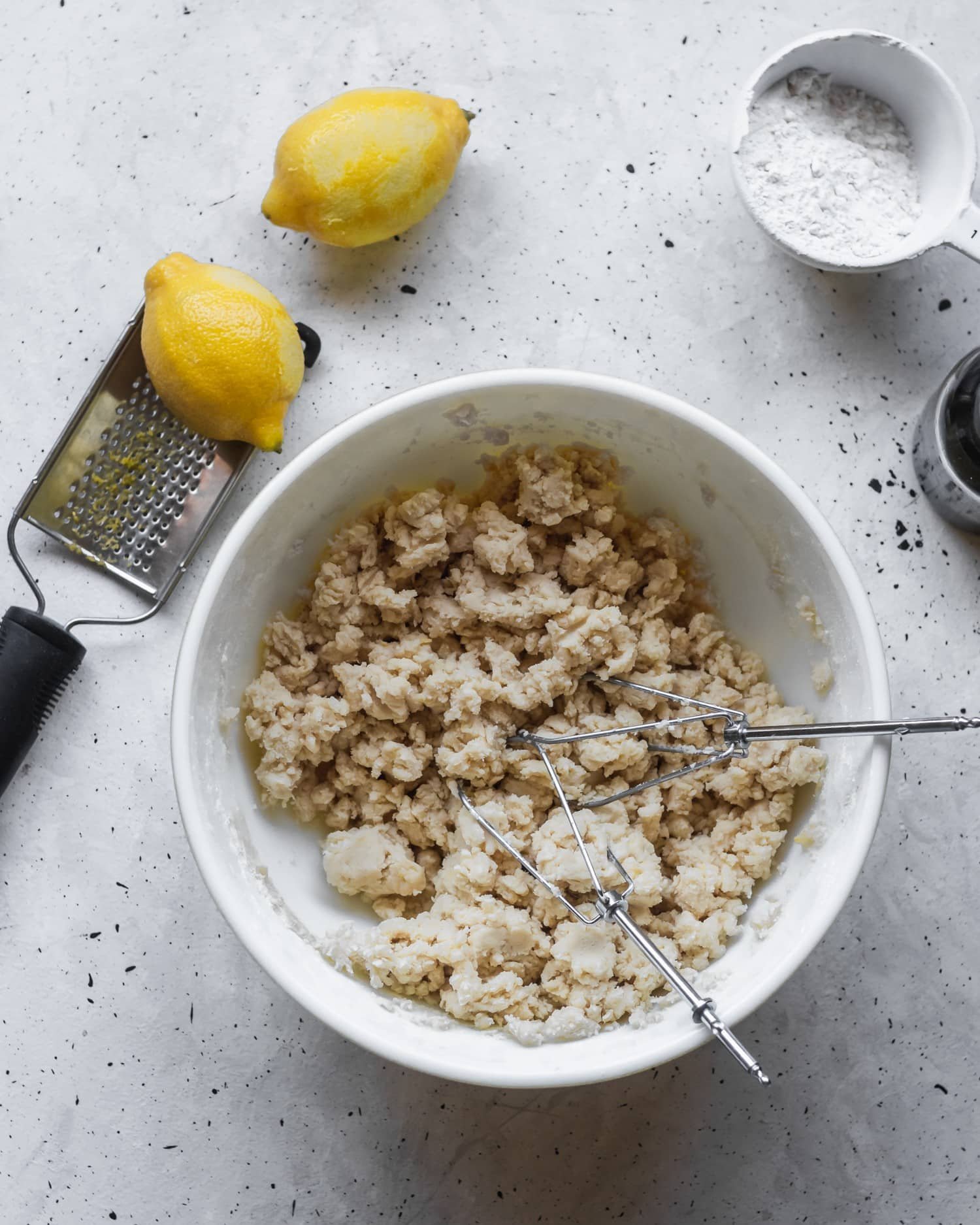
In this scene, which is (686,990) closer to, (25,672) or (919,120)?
(25,672)

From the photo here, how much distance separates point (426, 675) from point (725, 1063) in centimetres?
58

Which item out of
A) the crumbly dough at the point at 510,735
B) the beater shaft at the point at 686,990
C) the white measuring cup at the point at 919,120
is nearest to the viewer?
the beater shaft at the point at 686,990

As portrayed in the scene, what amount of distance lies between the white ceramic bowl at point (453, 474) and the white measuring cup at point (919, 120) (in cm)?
32

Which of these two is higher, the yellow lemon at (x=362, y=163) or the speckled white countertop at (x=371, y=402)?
the yellow lemon at (x=362, y=163)

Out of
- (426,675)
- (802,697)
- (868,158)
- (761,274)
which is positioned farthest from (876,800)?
(868,158)

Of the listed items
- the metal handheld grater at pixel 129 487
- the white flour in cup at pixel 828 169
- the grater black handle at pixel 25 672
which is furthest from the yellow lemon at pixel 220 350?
the white flour in cup at pixel 828 169

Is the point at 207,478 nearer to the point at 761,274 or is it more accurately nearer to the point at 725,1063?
the point at 761,274

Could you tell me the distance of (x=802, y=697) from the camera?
1.04 meters

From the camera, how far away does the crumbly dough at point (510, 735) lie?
982mm

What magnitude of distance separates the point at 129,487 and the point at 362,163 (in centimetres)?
43

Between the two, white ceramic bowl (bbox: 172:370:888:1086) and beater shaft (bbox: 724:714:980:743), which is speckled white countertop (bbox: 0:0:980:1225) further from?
beater shaft (bbox: 724:714:980:743)

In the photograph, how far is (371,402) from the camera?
1.17 metres

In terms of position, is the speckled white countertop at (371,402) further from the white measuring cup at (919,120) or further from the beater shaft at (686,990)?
the beater shaft at (686,990)

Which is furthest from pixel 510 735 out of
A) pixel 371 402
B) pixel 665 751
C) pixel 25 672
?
pixel 25 672
